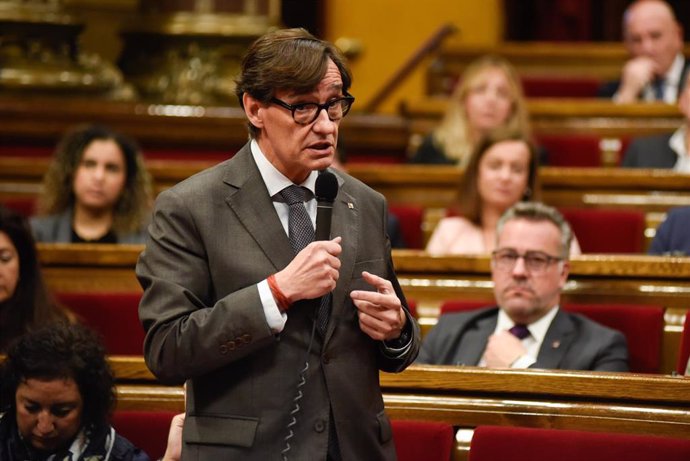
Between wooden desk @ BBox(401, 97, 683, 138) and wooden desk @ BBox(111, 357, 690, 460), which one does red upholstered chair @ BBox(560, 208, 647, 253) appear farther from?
wooden desk @ BBox(111, 357, 690, 460)

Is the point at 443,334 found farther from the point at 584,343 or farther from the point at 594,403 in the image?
the point at 594,403

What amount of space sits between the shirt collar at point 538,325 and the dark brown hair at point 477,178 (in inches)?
17.9

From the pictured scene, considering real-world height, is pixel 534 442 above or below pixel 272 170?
below

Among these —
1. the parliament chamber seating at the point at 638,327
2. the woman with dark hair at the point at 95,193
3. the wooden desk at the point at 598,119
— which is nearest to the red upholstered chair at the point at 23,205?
the woman with dark hair at the point at 95,193

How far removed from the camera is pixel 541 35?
4113 millimetres

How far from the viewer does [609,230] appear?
79.4 inches

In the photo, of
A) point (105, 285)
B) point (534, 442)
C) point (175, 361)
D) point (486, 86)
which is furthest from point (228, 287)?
point (486, 86)

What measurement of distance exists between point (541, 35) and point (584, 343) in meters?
2.78

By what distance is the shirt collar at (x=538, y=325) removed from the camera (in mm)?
1531

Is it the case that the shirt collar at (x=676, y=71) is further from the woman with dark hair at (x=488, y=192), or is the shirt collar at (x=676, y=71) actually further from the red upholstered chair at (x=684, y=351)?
the red upholstered chair at (x=684, y=351)

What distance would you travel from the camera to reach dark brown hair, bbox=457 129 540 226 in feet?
6.55

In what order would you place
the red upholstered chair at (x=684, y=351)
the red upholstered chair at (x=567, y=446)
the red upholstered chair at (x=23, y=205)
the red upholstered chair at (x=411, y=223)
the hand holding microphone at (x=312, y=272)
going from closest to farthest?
the hand holding microphone at (x=312, y=272) < the red upholstered chair at (x=567, y=446) < the red upholstered chair at (x=684, y=351) < the red upholstered chair at (x=411, y=223) < the red upholstered chair at (x=23, y=205)

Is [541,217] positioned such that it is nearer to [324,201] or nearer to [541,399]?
[541,399]

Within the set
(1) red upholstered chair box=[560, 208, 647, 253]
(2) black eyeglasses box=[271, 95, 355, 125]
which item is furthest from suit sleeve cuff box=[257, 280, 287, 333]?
A: (1) red upholstered chair box=[560, 208, 647, 253]
